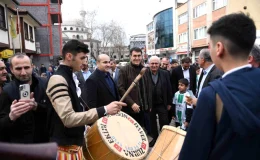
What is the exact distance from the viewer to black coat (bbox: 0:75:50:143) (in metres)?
2.45

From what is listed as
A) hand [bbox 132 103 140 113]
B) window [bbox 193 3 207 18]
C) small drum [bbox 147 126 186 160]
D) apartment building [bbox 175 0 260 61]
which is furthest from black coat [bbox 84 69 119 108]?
window [bbox 193 3 207 18]

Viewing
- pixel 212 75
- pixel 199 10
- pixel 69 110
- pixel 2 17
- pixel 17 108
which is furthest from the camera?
pixel 199 10

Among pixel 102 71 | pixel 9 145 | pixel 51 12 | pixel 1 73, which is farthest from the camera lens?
pixel 51 12

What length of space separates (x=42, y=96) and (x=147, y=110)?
111 inches

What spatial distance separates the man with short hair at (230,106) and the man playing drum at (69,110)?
3.94 ft

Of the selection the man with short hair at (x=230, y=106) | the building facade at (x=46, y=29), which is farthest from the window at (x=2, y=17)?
the man with short hair at (x=230, y=106)

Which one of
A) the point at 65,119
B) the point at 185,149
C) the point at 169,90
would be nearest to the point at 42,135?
the point at 65,119

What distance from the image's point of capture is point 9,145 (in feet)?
2.55

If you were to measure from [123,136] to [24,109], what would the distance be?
1.21m

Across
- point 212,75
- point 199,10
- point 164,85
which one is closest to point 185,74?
point 164,85

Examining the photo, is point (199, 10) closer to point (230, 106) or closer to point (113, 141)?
point (113, 141)

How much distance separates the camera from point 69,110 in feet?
7.50

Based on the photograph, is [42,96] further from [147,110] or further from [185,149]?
[147,110]

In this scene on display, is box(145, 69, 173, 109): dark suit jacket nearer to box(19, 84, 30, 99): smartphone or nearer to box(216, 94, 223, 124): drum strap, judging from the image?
box(19, 84, 30, 99): smartphone
